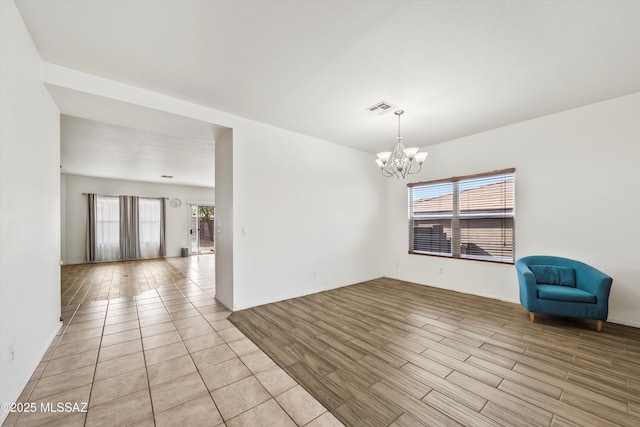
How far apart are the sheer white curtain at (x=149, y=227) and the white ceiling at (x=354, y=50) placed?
7.43 m

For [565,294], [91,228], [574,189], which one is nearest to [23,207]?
[565,294]

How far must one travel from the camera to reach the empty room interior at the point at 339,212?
1.83 m

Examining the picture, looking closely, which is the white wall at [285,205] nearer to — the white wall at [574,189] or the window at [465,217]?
the window at [465,217]

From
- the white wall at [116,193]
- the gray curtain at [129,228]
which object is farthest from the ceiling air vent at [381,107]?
the gray curtain at [129,228]

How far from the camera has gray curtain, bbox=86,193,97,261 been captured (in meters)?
7.88

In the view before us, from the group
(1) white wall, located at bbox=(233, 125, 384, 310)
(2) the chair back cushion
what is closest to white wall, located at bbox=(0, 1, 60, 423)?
(1) white wall, located at bbox=(233, 125, 384, 310)

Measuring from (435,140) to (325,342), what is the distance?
4.23 metres

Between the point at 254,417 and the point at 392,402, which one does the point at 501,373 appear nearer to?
the point at 392,402

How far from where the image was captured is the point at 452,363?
2.31 m

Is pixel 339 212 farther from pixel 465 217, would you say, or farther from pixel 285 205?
pixel 465 217

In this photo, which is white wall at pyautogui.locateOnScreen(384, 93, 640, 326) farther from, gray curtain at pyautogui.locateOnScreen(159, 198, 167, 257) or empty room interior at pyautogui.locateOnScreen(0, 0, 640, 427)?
gray curtain at pyautogui.locateOnScreen(159, 198, 167, 257)

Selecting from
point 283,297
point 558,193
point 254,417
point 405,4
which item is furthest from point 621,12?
point 283,297

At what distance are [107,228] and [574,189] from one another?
38.8 ft

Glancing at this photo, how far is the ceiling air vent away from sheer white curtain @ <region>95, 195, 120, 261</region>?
362 inches
